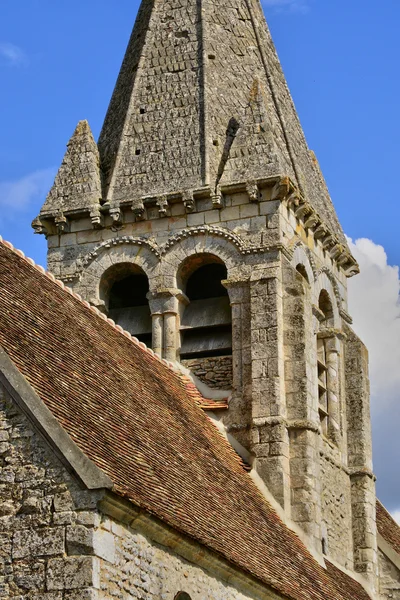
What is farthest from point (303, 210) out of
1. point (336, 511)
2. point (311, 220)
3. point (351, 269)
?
point (336, 511)

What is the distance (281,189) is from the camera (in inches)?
758

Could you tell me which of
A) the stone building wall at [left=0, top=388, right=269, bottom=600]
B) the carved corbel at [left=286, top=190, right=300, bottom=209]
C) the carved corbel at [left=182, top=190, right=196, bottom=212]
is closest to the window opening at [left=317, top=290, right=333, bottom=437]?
the carved corbel at [left=286, top=190, right=300, bottom=209]

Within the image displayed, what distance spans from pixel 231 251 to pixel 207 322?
1080 millimetres

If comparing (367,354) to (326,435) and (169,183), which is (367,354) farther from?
(169,183)

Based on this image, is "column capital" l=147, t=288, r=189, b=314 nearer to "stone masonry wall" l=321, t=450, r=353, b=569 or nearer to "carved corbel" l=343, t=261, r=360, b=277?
"stone masonry wall" l=321, t=450, r=353, b=569

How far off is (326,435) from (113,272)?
3984 millimetres

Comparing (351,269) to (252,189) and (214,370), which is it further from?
(214,370)

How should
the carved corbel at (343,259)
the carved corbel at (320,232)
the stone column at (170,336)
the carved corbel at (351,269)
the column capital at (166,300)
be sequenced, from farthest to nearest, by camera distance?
the carved corbel at (351,269)
the carved corbel at (343,259)
the carved corbel at (320,232)
the column capital at (166,300)
the stone column at (170,336)

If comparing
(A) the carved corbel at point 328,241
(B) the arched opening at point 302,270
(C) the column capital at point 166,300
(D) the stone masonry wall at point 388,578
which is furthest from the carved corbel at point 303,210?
(D) the stone masonry wall at point 388,578

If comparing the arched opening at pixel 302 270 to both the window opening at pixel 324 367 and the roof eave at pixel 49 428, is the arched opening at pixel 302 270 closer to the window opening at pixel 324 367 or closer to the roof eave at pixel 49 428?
the window opening at pixel 324 367

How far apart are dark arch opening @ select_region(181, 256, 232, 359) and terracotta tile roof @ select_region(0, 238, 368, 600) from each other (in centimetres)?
99

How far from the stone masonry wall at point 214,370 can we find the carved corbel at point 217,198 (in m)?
2.19

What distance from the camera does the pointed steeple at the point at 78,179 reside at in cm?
2023

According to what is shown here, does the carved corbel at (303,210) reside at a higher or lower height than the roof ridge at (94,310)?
higher
